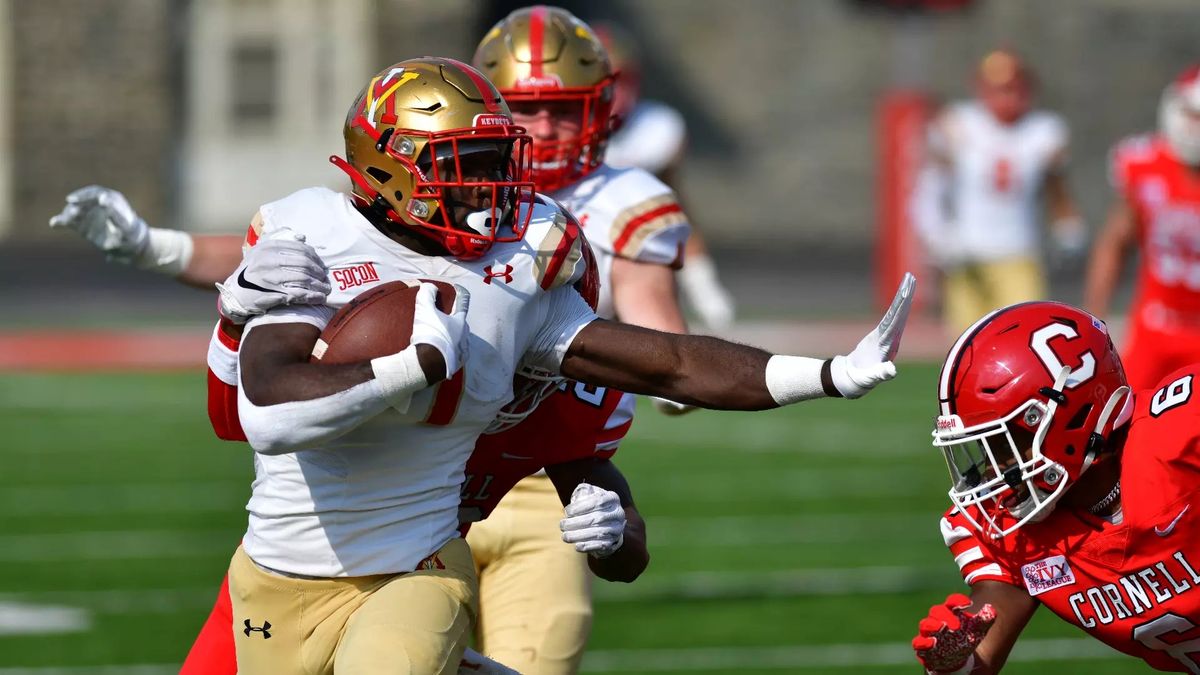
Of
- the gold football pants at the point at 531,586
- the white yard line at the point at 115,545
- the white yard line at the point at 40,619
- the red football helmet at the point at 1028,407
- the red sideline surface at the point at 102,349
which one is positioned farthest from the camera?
the red sideline surface at the point at 102,349

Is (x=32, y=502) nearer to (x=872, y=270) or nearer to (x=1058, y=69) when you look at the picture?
(x=872, y=270)

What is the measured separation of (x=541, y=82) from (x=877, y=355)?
147 centimetres

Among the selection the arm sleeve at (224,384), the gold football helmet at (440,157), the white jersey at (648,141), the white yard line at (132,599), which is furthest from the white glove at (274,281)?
the white jersey at (648,141)

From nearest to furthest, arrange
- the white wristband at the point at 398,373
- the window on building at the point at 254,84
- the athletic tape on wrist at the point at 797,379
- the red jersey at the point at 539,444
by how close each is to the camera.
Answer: the white wristband at the point at 398,373
the athletic tape on wrist at the point at 797,379
the red jersey at the point at 539,444
the window on building at the point at 254,84

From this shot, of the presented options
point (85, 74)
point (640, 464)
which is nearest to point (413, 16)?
point (85, 74)

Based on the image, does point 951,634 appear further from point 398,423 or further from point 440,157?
point 440,157

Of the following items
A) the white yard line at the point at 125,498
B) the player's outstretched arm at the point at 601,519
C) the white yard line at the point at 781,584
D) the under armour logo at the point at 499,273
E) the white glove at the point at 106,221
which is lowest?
the white yard line at the point at 125,498

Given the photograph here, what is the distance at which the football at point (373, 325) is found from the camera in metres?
3.21

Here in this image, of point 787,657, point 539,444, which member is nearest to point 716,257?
point 787,657

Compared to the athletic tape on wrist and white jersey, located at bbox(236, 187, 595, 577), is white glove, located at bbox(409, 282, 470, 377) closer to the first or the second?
white jersey, located at bbox(236, 187, 595, 577)

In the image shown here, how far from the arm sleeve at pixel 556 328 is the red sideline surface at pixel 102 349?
10456mm

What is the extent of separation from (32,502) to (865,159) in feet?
51.4

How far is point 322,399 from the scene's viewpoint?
3.07 metres

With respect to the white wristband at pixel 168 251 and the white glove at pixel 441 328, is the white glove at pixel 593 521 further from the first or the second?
the white wristband at pixel 168 251
